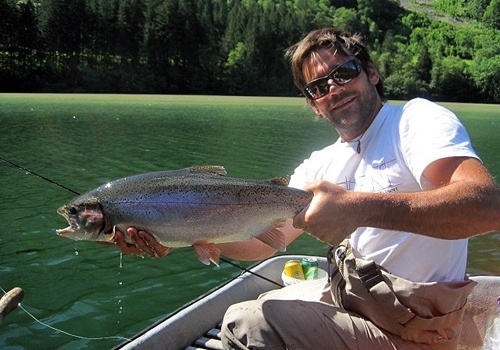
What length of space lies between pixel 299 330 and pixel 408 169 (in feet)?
4.46

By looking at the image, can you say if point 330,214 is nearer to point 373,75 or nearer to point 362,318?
point 362,318

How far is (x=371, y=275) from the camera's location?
370cm

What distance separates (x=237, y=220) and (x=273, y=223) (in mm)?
269

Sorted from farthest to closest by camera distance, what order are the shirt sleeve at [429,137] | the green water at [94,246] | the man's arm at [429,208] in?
the green water at [94,246] → the shirt sleeve at [429,137] → the man's arm at [429,208]

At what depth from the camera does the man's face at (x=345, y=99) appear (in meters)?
4.32

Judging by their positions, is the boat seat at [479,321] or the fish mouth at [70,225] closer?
the fish mouth at [70,225]

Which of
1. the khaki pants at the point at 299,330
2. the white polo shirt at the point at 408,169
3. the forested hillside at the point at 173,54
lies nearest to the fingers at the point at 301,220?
the white polo shirt at the point at 408,169

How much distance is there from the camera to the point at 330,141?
37.4 metres

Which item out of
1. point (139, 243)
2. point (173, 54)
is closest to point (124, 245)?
point (139, 243)

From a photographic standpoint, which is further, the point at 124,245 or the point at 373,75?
the point at 373,75

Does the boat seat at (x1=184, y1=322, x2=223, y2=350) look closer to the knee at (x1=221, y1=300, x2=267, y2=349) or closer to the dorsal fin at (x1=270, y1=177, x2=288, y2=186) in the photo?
the knee at (x1=221, y1=300, x2=267, y2=349)

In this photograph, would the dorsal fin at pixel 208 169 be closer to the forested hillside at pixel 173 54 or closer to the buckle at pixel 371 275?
the buckle at pixel 371 275

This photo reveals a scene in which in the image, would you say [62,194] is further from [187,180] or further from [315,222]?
[315,222]

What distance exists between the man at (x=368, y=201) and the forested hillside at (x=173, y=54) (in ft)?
301
